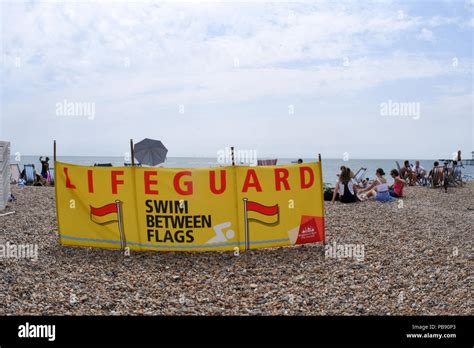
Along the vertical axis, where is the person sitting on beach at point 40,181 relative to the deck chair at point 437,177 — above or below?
above

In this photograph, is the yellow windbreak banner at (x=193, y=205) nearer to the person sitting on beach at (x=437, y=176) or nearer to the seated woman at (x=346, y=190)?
the seated woman at (x=346, y=190)

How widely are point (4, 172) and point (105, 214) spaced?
7379 millimetres

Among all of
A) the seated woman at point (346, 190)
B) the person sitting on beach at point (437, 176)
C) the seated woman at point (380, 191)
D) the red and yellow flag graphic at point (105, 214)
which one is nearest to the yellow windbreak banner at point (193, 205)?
the red and yellow flag graphic at point (105, 214)

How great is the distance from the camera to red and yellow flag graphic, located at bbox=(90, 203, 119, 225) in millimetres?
9023

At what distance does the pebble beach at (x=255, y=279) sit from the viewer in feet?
21.1

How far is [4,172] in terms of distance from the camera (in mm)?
14750

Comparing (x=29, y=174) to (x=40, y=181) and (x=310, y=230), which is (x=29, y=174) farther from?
(x=310, y=230)

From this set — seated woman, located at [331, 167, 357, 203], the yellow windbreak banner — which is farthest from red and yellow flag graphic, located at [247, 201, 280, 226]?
seated woman, located at [331, 167, 357, 203]

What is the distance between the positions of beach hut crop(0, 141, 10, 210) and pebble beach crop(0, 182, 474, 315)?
3.53 m

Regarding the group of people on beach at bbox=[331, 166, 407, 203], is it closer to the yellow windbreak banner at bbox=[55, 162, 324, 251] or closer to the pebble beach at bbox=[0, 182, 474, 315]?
the pebble beach at bbox=[0, 182, 474, 315]

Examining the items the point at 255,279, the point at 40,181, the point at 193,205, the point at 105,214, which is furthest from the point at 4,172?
the point at 255,279

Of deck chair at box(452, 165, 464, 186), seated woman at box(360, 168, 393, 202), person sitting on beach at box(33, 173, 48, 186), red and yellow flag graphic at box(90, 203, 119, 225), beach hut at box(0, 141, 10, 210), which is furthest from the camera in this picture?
deck chair at box(452, 165, 464, 186)

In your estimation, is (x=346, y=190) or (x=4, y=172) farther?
(x=346, y=190)
